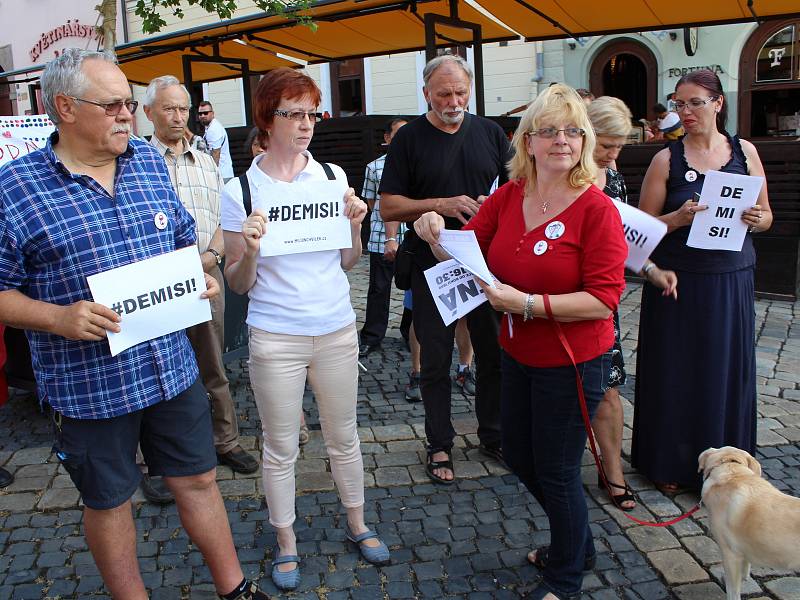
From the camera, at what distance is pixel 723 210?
11.6 feet

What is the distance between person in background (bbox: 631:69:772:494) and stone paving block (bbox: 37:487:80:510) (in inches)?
118

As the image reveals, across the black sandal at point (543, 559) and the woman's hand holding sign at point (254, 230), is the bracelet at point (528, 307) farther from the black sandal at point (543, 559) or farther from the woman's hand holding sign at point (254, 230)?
the black sandal at point (543, 559)

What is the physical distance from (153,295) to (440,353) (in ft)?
6.14

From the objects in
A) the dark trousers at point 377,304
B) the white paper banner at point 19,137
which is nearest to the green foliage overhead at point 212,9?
the white paper banner at point 19,137

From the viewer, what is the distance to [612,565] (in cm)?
323

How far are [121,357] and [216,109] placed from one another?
59.9 ft

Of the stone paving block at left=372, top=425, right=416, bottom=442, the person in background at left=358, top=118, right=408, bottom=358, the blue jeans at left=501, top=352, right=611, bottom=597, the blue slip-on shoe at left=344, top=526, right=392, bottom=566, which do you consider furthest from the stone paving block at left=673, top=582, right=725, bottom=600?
the person in background at left=358, top=118, right=408, bottom=358

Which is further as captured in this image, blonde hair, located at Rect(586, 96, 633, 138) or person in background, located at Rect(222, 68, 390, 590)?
blonde hair, located at Rect(586, 96, 633, 138)

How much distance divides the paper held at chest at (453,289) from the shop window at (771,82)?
11942mm

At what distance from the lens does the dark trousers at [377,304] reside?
6574mm

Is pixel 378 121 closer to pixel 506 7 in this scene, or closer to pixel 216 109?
pixel 506 7

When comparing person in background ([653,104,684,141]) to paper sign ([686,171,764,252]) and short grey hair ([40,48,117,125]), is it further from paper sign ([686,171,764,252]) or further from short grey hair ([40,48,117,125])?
short grey hair ([40,48,117,125])

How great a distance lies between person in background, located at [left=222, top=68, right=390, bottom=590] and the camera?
297cm

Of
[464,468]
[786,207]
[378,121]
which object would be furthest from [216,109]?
[464,468]
